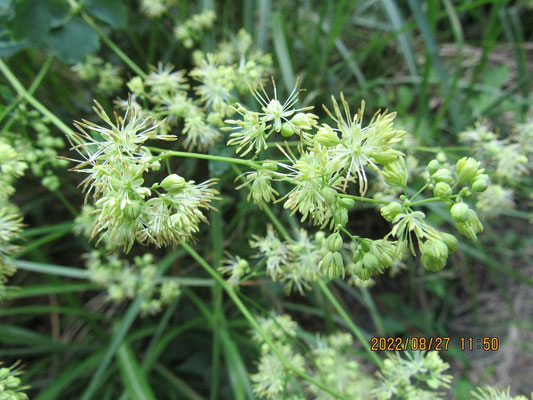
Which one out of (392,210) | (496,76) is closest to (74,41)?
(392,210)

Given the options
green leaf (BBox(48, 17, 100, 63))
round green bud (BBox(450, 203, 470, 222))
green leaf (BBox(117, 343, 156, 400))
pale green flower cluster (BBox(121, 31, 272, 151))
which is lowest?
green leaf (BBox(117, 343, 156, 400))

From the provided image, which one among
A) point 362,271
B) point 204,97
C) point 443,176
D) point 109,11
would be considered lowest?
point 362,271

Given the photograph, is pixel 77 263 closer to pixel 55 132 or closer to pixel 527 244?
pixel 55 132

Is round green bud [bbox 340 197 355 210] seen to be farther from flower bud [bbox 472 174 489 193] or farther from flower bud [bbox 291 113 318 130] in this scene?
flower bud [bbox 472 174 489 193]

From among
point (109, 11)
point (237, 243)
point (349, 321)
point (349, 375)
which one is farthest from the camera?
point (237, 243)

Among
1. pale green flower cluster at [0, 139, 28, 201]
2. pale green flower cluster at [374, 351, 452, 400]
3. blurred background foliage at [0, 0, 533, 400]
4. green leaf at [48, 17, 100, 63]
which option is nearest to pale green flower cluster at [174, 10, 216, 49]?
blurred background foliage at [0, 0, 533, 400]

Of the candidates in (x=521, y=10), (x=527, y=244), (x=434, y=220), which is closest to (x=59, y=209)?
(x=434, y=220)

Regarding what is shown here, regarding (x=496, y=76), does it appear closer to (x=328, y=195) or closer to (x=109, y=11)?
(x=109, y=11)
